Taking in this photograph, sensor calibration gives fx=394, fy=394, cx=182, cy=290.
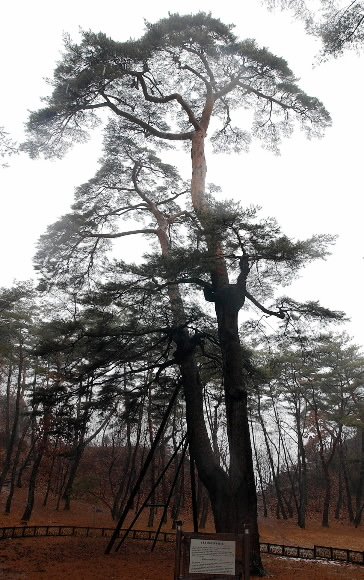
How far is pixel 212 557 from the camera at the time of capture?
14.7ft

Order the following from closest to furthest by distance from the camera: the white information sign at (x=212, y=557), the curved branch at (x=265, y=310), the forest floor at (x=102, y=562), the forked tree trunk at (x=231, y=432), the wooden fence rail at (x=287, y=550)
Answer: the white information sign at (x=212, y=557), the forked tree trunk at (x=231, y=432), the forest floor at (x=102, y=562), the curved branch at (x=265, y=310), the wooden fence rail at (x=287, y=550)

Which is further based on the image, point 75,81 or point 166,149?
point 166,149

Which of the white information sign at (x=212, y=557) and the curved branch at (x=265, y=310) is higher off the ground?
the curved branch at (x=265, y=310)

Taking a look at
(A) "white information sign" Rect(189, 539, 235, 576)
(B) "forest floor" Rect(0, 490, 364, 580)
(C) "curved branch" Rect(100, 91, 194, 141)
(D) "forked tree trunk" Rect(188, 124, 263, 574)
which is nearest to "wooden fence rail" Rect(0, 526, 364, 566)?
(B) "forest floor" Rect(0, 490, 364, 580)

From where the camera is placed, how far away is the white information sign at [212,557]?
4.42m

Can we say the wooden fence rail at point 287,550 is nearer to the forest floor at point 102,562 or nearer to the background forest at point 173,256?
the forest floor at point 102,562

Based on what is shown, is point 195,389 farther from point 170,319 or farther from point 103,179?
point 103,179

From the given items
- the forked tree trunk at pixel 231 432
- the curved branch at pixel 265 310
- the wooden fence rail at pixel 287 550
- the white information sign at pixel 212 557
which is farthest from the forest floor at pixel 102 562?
the curved branch at pixel 265 310

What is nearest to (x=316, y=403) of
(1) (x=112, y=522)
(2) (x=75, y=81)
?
(1) (x=112, y=522)

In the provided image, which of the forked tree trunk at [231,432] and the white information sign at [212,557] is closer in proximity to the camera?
the white information sign at [212,557]

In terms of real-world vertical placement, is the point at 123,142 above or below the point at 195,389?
above

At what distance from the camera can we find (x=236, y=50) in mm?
9883

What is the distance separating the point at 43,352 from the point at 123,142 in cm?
659

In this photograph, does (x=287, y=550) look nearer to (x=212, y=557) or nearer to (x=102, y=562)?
(x=102, y=562)
